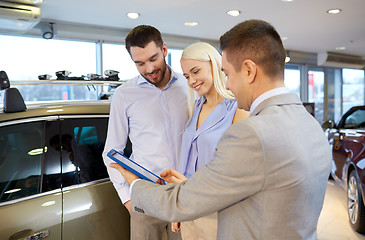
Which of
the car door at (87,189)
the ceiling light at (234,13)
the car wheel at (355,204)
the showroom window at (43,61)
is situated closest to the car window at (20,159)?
the car door at (87,189)

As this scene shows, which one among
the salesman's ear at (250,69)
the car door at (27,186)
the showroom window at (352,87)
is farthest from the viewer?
the showroom window at (352,87)

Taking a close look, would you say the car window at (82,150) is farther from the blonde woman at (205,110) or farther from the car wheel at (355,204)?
the car wheel at (355,204)

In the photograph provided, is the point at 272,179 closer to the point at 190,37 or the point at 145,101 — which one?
the point at 145,101

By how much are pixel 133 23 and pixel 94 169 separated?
14.1 feet

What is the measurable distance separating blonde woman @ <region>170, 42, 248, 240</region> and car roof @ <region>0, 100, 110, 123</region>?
2.21 ft

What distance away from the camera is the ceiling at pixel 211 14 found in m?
4.51

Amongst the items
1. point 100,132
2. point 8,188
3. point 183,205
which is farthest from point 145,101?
point 183,205

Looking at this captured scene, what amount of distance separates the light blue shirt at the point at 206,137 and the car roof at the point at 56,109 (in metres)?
0.71

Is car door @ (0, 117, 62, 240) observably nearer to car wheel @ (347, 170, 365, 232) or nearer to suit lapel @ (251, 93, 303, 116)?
suit lapel @ (251, 93, 303, 116)

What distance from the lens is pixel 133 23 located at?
5.67 m

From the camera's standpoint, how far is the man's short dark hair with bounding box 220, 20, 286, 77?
90cm

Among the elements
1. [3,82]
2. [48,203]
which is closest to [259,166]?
[48,203]

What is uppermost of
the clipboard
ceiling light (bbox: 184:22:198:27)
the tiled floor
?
ceiling light (bbox: 184:22:198:27)

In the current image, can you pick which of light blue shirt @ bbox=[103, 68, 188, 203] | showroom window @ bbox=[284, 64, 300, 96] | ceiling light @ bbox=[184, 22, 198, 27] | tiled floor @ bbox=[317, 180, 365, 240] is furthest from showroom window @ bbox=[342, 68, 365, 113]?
light blue shirt @ bbox=[103, 68, 188, 203]
